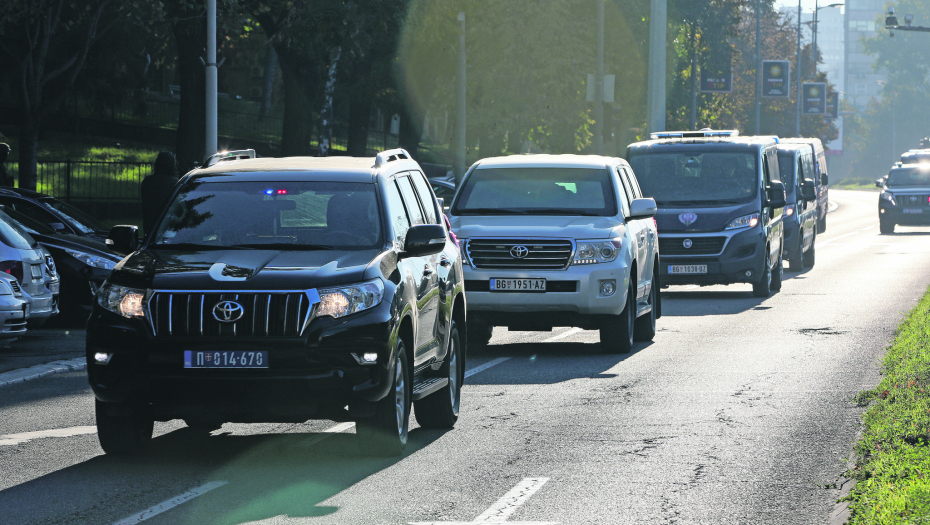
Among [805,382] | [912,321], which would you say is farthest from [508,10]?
[805,382]

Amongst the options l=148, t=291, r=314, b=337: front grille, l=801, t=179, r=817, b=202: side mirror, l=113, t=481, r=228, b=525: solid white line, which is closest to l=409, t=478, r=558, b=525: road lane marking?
l=113, t=481, r=228, b=525: solid white line

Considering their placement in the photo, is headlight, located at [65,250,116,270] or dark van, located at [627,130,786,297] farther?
dark van, located at [627,130,786,297]

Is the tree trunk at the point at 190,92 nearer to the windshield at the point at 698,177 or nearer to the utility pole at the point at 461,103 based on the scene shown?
the utility pole at the point at 461,103

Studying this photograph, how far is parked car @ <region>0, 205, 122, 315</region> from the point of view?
56.1 ft

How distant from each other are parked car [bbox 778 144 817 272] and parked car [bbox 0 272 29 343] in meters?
15.6

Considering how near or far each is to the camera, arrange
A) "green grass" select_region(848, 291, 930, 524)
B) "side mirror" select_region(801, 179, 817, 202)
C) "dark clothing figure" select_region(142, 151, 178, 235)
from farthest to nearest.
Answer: "side mirror" select_region(801, 179, 817, 202)
"dark clothing figure" select_region(142, 151, 178, 235)
"green grass" select_region(848, 291, 930, 524)

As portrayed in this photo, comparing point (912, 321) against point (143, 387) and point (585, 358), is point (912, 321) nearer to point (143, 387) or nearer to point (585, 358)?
point (585, 358)

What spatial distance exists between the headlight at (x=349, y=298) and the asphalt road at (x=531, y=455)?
0.89 meters

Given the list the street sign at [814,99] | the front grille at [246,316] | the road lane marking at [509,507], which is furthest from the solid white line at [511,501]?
the street sign at [814,99]

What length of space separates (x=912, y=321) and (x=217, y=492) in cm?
1075

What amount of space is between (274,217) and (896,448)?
12.4 ft

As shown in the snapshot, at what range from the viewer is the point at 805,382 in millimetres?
12375

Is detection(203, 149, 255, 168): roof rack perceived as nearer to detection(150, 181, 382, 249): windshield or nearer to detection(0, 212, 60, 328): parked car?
detection(150, 181, 382, 249): windshield

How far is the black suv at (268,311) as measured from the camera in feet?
26.3
